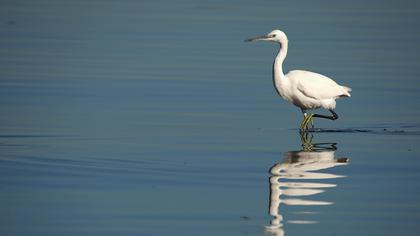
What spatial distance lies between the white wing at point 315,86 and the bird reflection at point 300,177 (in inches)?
77.1

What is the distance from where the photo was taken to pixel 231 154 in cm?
1308

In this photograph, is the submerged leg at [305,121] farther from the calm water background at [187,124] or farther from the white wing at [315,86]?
the white wing at [315,86]

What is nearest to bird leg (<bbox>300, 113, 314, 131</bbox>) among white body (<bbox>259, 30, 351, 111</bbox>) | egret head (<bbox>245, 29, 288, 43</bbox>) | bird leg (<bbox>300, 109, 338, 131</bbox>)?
bird leg (<bbox>300, 109, 338, 131</bbox>)

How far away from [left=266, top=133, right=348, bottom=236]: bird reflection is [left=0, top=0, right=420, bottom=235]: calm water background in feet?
→ 0.38

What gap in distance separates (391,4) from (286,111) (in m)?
19.5

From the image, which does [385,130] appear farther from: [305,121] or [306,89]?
[306,89]

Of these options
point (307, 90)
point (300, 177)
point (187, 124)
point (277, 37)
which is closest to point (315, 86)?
point (307, 90)

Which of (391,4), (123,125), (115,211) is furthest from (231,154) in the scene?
(391,4)

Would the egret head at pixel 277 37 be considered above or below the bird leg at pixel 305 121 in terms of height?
above

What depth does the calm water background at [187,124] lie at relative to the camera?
996 cm

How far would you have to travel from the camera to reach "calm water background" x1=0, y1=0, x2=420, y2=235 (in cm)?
996

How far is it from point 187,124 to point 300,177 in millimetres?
3733

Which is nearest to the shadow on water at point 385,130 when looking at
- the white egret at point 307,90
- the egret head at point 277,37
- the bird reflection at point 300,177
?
the white egret at point 307,90

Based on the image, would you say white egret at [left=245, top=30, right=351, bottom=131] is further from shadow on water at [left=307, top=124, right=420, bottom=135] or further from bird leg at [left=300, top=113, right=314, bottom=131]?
shadow on water at [left=307, top=124, right=420, bottom=135]
